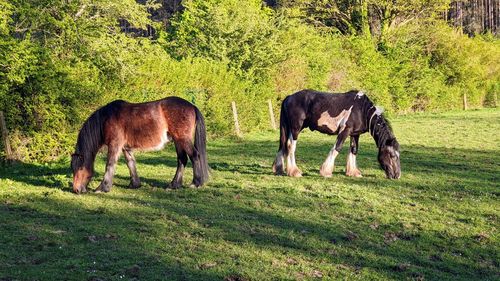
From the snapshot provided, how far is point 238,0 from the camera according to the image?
31.3 m

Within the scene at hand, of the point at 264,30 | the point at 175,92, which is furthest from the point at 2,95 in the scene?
the point at 264,30

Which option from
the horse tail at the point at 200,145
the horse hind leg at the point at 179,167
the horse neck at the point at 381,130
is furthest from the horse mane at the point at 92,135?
the horse neck at the point at 381,130

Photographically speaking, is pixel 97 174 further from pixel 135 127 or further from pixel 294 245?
pixel 294 245

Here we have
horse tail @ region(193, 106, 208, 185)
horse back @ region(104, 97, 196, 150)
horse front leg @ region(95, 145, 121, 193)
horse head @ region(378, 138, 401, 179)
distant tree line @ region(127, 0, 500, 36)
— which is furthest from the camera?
distant tree line @ region(127, 0, 500, 36)

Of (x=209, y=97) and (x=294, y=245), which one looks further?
(x=209, y=97)

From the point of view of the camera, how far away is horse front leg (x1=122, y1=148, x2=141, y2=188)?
12562mm

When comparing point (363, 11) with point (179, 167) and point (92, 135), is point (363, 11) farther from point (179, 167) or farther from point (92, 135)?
point (92, 135)

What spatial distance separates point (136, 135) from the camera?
12297mm

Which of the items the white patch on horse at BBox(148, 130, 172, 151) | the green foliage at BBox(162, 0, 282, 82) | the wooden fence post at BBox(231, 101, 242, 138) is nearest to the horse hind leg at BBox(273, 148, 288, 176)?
the white patch on horse at BBox(148, 130, 172, 151)

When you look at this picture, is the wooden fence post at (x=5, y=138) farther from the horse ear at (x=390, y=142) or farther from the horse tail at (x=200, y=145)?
the horse ear at (x=390, y=142)

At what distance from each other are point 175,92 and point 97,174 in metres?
7.44

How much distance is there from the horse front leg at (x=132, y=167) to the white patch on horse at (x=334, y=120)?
440 centimetres

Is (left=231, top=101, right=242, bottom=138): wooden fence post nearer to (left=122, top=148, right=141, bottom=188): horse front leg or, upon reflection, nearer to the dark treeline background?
the dark treeline background

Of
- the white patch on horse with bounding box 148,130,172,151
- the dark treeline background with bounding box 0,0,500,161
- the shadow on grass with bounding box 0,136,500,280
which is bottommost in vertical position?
the shadow on grass with bounding box 0,136,500,280
